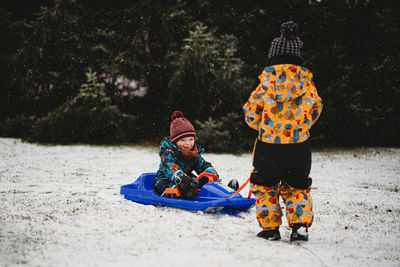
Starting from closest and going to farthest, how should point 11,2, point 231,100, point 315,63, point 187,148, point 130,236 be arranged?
1. point 130,236
2. point 187,148
3. point 231,100
4. point 315,63
5. point 11,2

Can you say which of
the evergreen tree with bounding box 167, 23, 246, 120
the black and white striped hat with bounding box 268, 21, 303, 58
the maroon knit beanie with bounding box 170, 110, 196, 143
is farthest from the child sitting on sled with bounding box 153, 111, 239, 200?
the evergreen tree with bounding box 167, 23, 246, 120

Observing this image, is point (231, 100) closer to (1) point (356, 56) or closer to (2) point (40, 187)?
(1) point (356, 56)

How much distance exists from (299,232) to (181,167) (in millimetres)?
1652

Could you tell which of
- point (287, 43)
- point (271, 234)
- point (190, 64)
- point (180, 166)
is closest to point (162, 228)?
point (271, 234)

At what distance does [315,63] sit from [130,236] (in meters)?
7.63

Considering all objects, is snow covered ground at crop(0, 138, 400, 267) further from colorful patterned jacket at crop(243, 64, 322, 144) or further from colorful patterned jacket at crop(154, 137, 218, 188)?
colorful patterned jacket at crop(243, 64, 322, 144)

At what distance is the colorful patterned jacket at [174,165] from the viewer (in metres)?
3.99

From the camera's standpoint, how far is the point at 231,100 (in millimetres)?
8750

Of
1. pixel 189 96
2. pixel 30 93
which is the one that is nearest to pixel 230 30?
pixel 189 96

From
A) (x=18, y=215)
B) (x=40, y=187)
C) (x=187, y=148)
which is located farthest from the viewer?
(x=40, y=187)

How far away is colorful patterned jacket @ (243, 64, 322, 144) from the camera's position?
2910mm

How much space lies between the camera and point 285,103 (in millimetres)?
2947

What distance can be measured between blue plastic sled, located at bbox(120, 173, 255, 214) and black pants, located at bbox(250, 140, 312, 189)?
2.35 feet

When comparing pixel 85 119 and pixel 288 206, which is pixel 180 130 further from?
pixel 85 119
